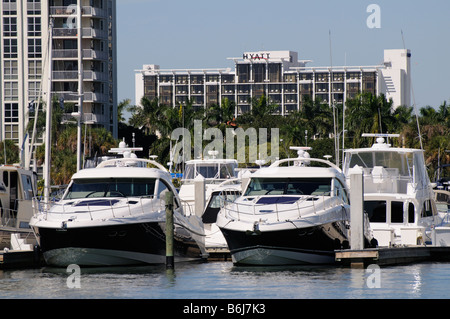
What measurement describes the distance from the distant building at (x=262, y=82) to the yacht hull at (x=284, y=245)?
148515mm

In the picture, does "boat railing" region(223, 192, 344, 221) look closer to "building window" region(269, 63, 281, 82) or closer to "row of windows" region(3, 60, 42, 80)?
"row of windows" region(3, 60, 42, 80)

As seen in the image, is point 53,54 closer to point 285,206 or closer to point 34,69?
point 34,69

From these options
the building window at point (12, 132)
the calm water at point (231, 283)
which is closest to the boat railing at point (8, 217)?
the calm water at point (231, 283)

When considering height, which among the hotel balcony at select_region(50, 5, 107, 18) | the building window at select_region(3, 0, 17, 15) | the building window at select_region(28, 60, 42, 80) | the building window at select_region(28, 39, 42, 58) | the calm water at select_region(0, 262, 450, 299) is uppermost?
the building window at select_region(3, 0, 17, 15)

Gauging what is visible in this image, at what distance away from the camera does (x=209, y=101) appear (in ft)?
599

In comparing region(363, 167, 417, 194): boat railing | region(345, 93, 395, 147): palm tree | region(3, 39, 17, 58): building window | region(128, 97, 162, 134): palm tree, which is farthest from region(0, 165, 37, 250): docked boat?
region(128, 97, 162, 134): palm tree

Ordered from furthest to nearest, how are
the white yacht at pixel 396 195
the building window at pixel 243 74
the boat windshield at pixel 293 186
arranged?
the building window at pixel 243 74
the white yacht at pixel 396 195
the boat windshield at pixel 293 186

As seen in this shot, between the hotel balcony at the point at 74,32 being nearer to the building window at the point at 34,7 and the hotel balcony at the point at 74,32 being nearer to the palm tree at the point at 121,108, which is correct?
the building window at the point at 34,7

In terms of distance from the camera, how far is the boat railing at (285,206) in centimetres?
2739

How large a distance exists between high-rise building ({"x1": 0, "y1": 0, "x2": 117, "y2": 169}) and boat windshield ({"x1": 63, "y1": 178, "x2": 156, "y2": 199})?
64491 millimetres

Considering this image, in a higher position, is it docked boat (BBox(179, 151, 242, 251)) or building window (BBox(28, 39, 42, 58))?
building window (BBox(28, 39, 42, 58))

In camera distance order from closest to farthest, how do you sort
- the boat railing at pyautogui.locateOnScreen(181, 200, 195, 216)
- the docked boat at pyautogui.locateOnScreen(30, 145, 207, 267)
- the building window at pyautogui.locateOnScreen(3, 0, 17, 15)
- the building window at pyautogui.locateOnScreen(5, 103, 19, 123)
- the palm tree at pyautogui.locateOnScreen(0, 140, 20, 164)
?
the docked boat at pyautogui.locateOnScreen(30, 145, 207, 267) → the boat railing at pyautogui.locateOnScreen(181, 200, 195, 216) → the palm tree at pyautogui.locateOnScreen(0, 140, 20, 164) → the building window at pyautogui.locateOnScreen(3, 0, 17, 15) → the building window at pyautogui.locateOnScreen(5, 103, 19, 123)

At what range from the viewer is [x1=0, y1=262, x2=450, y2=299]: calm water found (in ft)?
75.0

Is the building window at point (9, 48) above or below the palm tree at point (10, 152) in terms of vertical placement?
above
